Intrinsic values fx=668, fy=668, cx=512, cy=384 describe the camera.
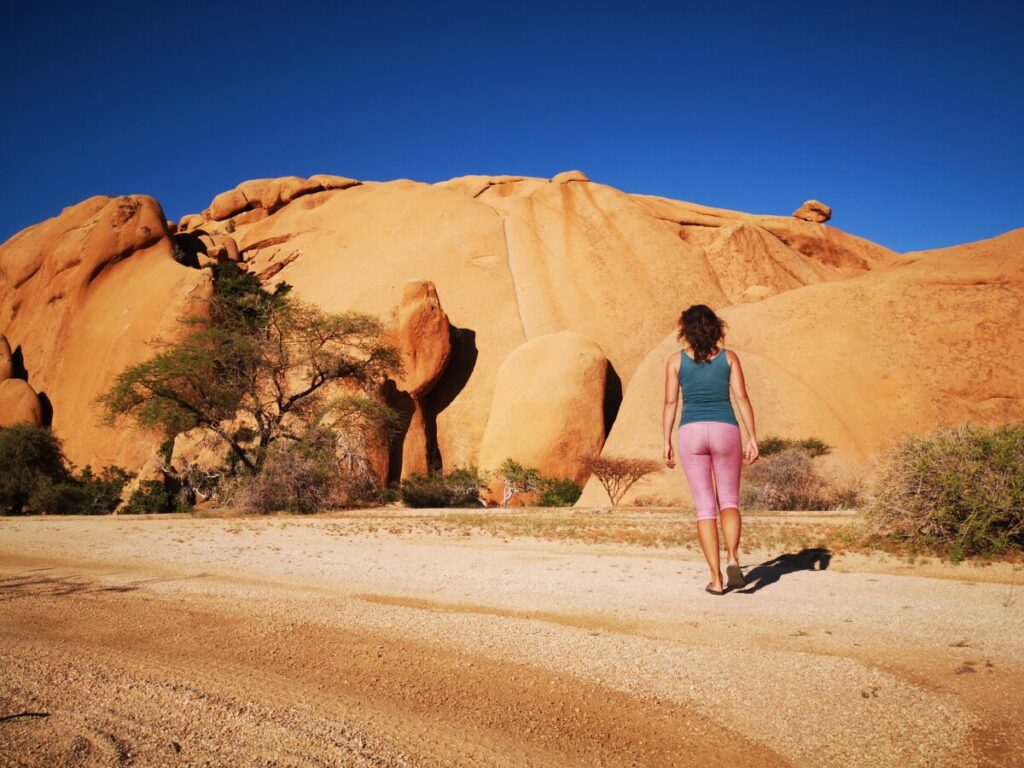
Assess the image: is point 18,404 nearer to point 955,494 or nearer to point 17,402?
point 17,402

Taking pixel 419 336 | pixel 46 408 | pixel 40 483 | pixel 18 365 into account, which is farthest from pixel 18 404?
pixel 419 336

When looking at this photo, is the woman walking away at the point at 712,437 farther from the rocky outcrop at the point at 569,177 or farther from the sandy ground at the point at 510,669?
the rocky outcrop at the point at 569,177

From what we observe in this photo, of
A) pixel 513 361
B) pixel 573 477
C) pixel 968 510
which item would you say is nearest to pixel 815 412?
pixel 573 477

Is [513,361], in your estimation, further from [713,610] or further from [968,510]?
[713,610]

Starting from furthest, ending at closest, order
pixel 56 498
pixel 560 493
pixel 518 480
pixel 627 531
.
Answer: pixel 518 480, pixel 560 493, pixel 56 498, pixel 627 531

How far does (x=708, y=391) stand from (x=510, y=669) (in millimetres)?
2798

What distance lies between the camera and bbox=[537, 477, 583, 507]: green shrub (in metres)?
23.2

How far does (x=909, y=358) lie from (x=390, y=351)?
57.3ft

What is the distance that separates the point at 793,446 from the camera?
1941cm

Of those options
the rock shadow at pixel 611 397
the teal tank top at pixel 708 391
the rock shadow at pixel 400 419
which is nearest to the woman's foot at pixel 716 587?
the teal tank top at pixel 708 391

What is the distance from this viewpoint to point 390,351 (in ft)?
76.4

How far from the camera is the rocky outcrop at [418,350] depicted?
28547mm

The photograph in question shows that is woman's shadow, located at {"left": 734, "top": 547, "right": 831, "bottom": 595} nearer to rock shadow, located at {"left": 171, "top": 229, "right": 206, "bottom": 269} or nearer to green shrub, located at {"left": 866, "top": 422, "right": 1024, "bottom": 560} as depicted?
green shrub, located at {"left": 866, "top": 422, "right": 1024, "bottom": 560}

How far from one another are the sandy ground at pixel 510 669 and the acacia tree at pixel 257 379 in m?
13.2
